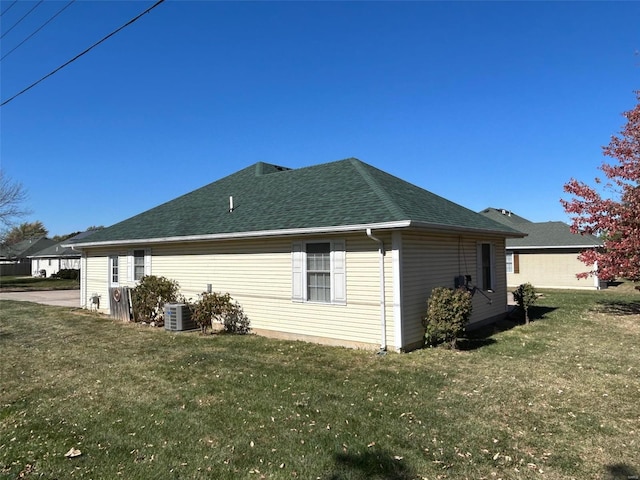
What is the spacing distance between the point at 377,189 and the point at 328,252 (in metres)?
2.04

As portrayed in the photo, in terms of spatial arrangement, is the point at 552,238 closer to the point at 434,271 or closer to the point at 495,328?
the point at 495,328

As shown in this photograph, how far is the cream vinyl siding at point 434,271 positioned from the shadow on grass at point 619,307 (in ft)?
15.3

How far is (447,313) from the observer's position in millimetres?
8516

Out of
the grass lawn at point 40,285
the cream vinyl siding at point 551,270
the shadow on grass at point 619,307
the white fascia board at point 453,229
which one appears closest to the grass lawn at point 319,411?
the white fascia board at point 453,229

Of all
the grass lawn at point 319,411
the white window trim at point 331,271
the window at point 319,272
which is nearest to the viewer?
the grass lawn at point 319,411

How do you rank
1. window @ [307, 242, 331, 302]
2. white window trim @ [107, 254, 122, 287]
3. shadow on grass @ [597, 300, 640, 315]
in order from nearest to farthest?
window @ [307, 242, 331, 302] → shadow on grass @ [597, 300, 640, 315] → white window trim @ [107, 254, 122, 287]

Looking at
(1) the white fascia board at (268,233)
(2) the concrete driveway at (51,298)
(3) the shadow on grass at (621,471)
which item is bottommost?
(3) the shadow on grass at (621,471)

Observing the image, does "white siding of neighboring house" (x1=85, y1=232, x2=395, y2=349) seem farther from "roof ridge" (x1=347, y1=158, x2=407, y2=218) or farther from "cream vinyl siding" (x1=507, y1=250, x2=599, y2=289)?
→ "cream vinyl siding" (x1=507, y1=250, x2=599, y2=289)

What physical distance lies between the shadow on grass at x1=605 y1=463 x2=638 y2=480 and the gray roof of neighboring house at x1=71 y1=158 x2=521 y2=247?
191 inches

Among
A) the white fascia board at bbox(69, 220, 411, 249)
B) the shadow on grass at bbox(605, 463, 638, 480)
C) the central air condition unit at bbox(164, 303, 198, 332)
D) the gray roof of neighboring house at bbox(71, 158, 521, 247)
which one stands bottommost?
the shadow on grass at bbox(605, 463, 638, 480)

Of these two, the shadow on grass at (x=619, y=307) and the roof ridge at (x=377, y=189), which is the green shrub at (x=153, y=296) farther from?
the shadow on grass at (x=619, y=307)

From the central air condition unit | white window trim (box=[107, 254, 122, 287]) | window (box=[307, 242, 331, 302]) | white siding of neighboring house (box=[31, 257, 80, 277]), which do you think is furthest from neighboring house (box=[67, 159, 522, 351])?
white siding of neighboring house (box=[31, 257, 80, 277])

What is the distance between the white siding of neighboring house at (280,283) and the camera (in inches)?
349

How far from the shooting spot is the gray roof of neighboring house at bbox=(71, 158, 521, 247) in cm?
931
